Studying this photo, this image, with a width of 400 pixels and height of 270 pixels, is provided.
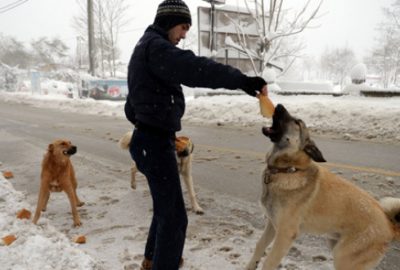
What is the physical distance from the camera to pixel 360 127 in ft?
33.4

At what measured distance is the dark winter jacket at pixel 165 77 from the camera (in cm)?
208

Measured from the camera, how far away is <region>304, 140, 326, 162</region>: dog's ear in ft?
9.45

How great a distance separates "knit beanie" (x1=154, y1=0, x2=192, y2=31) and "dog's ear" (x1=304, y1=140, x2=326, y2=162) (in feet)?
4.85

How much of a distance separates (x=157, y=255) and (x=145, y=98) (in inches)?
46.5

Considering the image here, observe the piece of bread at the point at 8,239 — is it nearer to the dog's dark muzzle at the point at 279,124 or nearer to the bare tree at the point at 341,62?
the dog's dark muzzle at the point at 279,124

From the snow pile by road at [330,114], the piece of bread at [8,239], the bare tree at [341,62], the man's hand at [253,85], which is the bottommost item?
the piece of bread at [8,239]

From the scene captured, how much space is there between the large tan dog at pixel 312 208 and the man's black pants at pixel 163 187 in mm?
853

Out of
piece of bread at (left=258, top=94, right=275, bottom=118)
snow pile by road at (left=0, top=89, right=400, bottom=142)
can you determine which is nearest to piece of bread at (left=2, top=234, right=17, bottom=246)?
piece of bread at (left=258, top=94, right=275, bottom=118)

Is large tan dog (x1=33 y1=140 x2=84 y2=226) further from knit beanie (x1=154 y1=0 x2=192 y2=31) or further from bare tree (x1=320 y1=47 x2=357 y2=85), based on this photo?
bare tree (x1=320 y1=47 x2=357 y2=85)

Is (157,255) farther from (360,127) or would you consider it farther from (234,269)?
(360,127)

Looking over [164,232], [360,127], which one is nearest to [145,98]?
[164,232]

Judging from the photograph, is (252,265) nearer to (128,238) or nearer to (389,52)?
(128,238)

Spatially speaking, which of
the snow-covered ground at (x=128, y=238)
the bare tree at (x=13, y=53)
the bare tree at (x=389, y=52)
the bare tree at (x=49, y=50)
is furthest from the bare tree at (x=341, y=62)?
the snow-covered ground at (x=128, y=238)

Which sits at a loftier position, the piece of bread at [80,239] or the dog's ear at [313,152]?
the dog's ear at [313,152]
